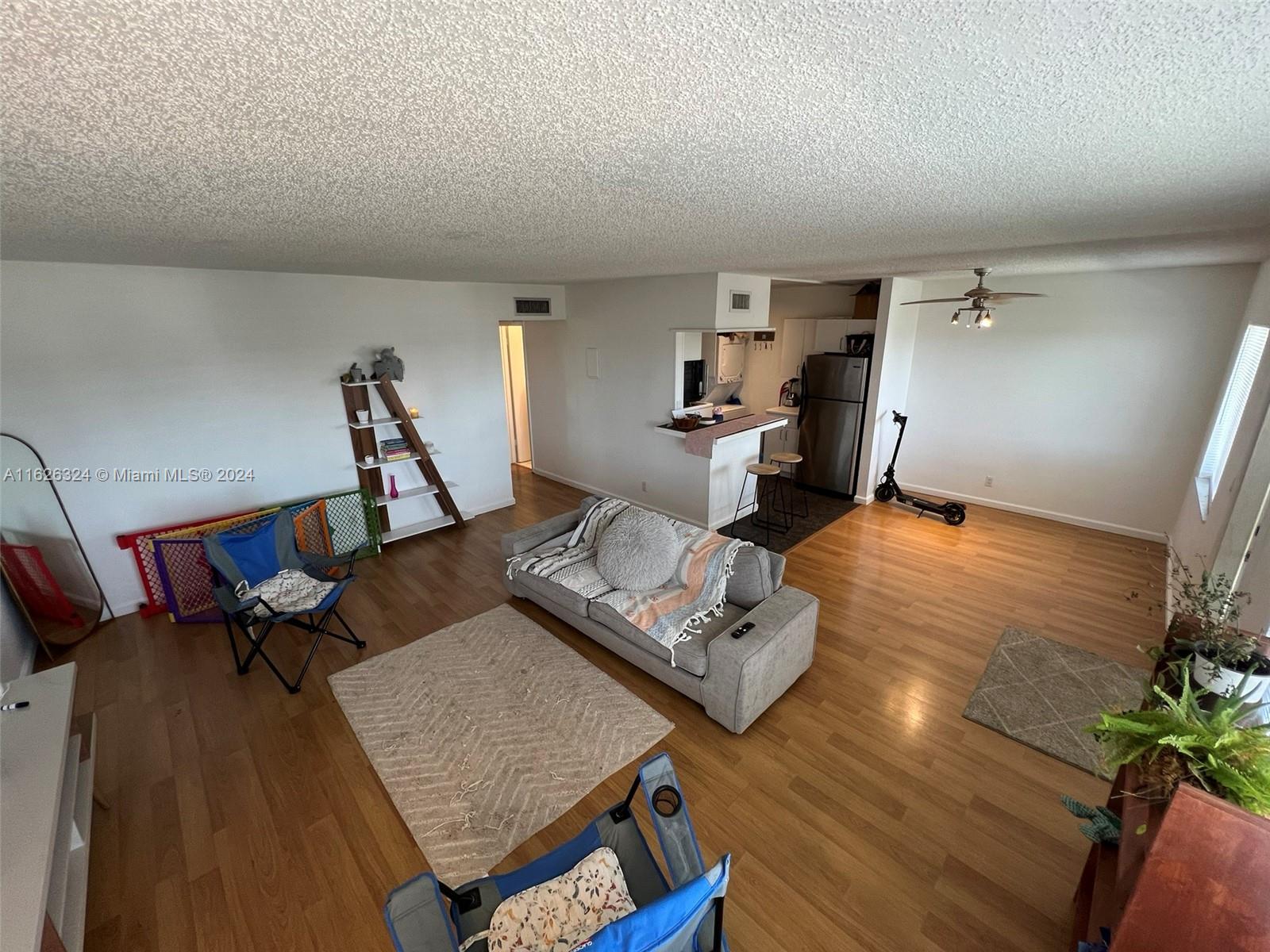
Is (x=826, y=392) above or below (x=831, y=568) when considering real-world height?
above

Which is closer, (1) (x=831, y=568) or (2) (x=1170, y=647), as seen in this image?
(2) (x=1170, y=647)

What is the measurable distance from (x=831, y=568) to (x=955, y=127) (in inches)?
143

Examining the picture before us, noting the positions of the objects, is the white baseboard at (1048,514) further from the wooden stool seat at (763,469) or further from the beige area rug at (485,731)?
the beige area rug at (485,731)

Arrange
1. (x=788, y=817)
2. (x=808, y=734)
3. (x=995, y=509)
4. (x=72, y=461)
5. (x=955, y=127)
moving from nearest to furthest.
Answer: (x=955, y=127)
(x=788, y=817)
(x=808, y=734)
(x=72, y=461)
(x=995, y=509)

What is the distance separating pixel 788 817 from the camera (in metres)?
2.12

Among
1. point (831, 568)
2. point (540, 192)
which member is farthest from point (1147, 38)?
point (831, 568)

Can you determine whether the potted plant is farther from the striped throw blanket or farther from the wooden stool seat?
the wooden stool seat

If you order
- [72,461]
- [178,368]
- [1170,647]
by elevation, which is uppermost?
[178,368]

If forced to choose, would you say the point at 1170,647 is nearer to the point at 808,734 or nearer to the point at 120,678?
the point at 808,734

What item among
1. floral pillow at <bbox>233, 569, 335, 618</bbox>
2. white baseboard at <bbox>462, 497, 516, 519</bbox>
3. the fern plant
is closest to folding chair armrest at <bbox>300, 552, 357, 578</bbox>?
floral pillow at <bbox>233, 569, 335, 618</bbox>

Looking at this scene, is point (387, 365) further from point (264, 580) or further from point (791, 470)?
point (791, 470)

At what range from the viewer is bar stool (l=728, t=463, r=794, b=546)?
16.2ft

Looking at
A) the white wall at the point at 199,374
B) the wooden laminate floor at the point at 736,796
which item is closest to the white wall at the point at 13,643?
the wooden laminate floor at the point at 736,796

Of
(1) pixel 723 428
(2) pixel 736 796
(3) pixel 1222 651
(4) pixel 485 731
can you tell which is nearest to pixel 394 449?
(4) pixel 485 731
